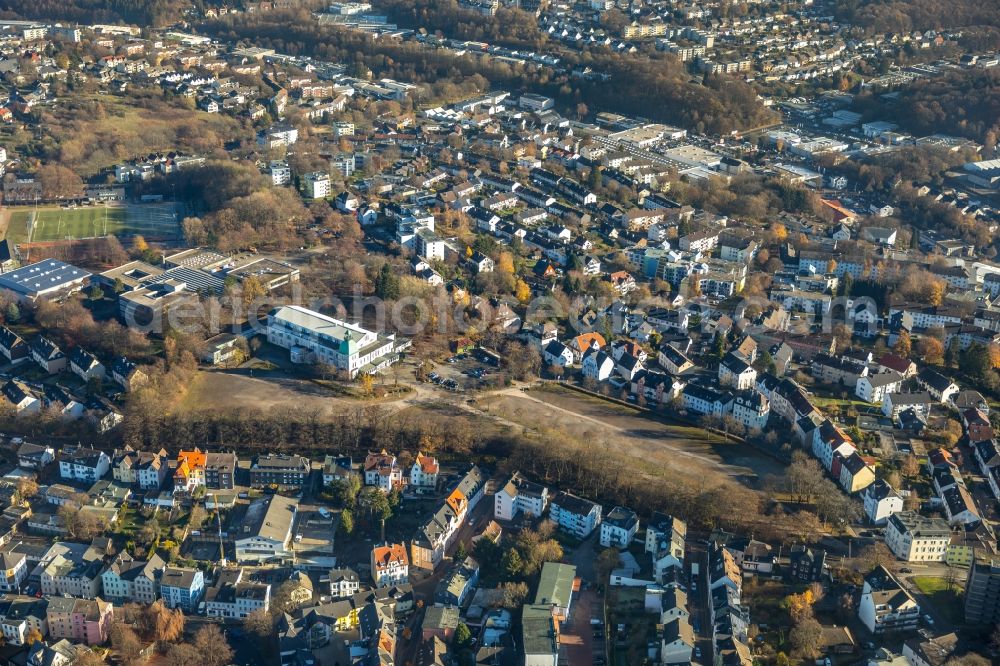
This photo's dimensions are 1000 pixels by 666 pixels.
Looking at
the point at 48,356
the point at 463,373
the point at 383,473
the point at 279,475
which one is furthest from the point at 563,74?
the point at 279,475

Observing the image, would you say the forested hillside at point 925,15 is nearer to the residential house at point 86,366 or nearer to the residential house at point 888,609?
the residential house at point 888,609

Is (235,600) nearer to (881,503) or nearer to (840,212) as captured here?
(881,503)

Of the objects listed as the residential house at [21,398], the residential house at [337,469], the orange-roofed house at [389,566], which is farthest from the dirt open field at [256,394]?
the orange-roofed house at [389,566]

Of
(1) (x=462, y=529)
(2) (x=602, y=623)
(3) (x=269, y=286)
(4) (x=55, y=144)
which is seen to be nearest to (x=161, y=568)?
(1) (x=462, y=529)

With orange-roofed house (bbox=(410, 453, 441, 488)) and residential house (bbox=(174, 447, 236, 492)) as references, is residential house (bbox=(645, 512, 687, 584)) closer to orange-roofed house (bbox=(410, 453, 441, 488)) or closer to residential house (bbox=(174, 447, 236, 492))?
orange-roofed house (bbox=(410, 453, 441, 488))

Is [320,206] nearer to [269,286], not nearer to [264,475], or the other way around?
[269,286]

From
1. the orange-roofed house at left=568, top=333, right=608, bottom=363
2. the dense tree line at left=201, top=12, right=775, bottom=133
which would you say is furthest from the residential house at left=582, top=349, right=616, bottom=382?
the dense tree line at left=201, top=12, right=775, bottom=133
